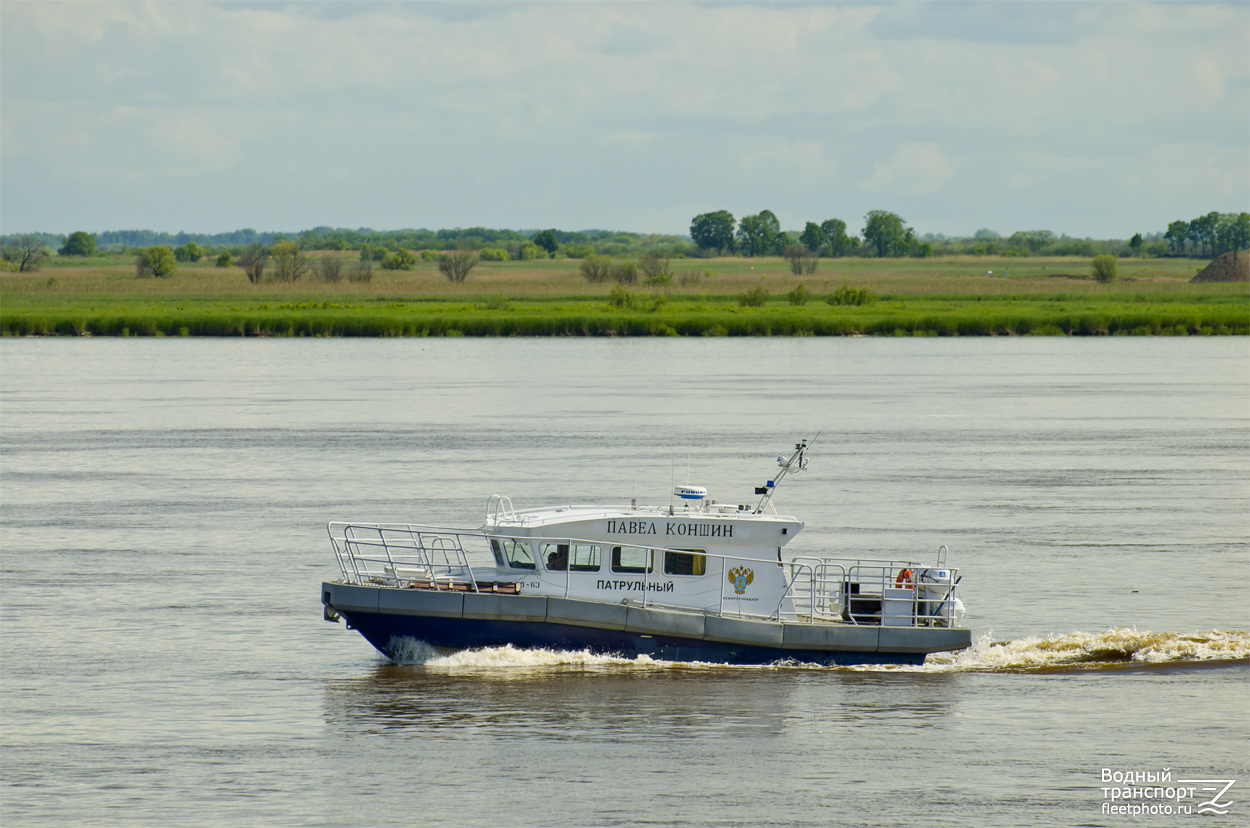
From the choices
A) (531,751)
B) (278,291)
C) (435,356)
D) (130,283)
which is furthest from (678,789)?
(130,283)

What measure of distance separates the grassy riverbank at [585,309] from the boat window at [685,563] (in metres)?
82.4

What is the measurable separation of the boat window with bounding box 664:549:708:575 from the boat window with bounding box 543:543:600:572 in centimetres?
108

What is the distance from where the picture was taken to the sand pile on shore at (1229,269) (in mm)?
165750

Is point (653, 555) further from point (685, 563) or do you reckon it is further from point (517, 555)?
point (517, 555)

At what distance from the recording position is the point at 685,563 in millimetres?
22969

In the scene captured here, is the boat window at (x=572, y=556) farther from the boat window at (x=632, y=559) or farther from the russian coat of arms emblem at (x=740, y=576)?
the russian coat of arms emblem at (x=740, y=576)

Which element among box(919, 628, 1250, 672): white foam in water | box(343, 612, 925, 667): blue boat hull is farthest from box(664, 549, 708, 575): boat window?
box(919, 628, 1250, 672): white foam in water

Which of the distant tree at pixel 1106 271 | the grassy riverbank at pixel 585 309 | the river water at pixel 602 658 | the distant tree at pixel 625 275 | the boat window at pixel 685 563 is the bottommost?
the river water at pixel 602 658

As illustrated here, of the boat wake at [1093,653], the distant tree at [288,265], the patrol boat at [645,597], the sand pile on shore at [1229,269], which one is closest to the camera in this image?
the patrol boat at [645,597]

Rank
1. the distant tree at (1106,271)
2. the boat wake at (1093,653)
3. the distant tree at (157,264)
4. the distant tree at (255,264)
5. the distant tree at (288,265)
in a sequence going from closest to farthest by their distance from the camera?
the boat wake at (1093,653) → the distant tree at (255,264) → the distant tree at (288,265) → the distant tree at (1106,271) → the distant tree at (157,264)

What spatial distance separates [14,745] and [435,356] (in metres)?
76.6

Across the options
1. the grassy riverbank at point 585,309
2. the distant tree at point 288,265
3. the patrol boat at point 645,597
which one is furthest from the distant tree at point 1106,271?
the patrol boat at point 645,597

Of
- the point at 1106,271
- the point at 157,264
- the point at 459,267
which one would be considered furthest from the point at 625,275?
the point at 157,264

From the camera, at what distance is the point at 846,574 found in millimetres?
23812
